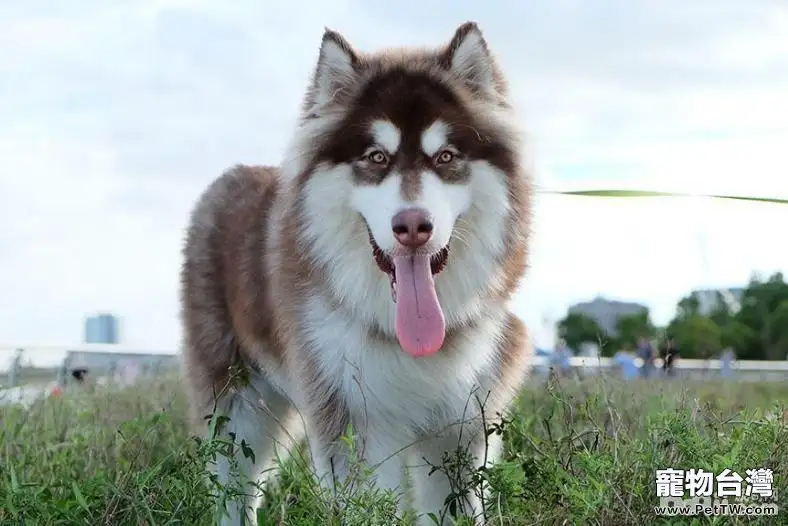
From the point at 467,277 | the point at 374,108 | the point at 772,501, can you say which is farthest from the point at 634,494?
the point at 374,108

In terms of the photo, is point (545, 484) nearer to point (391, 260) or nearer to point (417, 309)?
point (417, 309)

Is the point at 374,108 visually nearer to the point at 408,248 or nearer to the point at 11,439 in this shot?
the point at 408,248

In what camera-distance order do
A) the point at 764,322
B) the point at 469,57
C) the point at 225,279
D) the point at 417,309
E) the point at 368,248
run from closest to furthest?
the point at 417,309, the point at 368,248, the point at 469,57, the point at 225,279, the point at 764,322

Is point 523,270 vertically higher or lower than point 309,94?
lower

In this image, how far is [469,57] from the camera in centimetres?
462

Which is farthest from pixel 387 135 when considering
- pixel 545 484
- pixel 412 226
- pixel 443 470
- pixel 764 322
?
pixel 764 322

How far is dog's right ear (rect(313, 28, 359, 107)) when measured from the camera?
4602mm

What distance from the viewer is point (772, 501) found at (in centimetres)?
385

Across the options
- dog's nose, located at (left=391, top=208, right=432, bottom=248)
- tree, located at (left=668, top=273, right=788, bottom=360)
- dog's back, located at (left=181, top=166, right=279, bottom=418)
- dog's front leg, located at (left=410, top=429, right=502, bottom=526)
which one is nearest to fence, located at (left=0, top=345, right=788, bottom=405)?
dog's back, located at (left=181, top=166, right=279, bottom=418)

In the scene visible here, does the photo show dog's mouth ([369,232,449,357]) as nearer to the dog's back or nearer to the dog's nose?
the dog's nose

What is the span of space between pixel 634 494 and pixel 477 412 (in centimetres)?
97

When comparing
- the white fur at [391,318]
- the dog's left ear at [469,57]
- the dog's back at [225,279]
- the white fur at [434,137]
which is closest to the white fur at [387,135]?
the white fur at [391,318]

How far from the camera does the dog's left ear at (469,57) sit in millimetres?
4598

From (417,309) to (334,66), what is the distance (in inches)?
49.8
